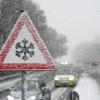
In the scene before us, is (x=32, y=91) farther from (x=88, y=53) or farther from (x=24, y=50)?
(x=88, y=53)

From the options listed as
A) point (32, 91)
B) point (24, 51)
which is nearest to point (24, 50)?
point (24, 51)

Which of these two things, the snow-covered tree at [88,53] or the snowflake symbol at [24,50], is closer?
the snowflake symbol at [24,50]

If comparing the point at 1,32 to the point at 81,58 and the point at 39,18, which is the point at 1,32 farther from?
the point at 81,58

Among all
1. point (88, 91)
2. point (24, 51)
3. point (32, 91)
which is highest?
point (24, 51)

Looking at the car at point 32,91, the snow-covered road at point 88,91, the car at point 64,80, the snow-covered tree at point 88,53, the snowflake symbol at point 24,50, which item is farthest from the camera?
the snow-covered tree at point 88,53

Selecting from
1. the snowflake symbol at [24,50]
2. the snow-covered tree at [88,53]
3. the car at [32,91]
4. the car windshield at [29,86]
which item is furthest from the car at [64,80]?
the snow-covered tree at [88,53]

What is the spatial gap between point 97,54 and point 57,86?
10913 cm

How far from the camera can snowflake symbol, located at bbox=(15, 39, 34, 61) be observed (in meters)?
8.52

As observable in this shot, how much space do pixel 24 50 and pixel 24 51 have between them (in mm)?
17

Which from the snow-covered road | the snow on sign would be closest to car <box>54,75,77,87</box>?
the snow-covered road

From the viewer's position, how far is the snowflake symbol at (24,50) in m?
8.52

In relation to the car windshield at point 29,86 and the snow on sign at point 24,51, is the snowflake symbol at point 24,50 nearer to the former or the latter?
the snow on sign at point 24,51

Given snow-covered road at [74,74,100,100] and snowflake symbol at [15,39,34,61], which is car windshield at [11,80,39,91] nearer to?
snow-covered road at [74,74,100,100]

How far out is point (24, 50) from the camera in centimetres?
853
